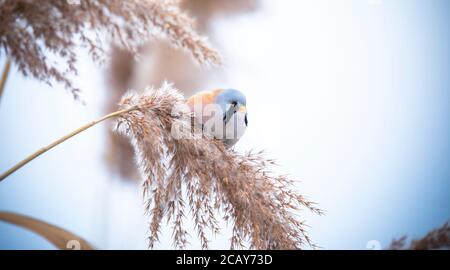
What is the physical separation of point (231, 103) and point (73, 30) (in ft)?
1.76

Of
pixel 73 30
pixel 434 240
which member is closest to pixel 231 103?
pixel 73 30

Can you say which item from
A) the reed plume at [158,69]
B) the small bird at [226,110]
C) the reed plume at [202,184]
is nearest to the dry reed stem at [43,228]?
the reed plume at [202,184]

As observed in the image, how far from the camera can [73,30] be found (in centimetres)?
93

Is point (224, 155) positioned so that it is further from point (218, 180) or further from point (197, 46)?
point (197, 46)

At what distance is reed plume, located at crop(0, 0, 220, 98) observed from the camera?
2.94 feet

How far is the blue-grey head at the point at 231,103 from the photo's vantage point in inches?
52.4

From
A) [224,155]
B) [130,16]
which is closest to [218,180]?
[224,155]

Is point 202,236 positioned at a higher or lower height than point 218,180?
lower

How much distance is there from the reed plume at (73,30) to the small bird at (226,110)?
0.91 feet

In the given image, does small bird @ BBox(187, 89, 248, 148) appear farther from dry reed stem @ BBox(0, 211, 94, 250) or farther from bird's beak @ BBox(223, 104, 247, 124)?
dry reed stem @ BBox(0, 211, 94, 250)

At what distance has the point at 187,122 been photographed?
1074 millimetres

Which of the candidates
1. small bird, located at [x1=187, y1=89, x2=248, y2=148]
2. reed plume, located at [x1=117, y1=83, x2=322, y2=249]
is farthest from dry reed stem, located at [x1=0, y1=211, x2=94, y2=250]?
small bird, located at [x1=187, y1=89, x2=248, y2=148]

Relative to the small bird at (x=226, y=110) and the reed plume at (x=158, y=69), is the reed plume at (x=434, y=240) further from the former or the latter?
the reed plume at (x=158, y=69)
